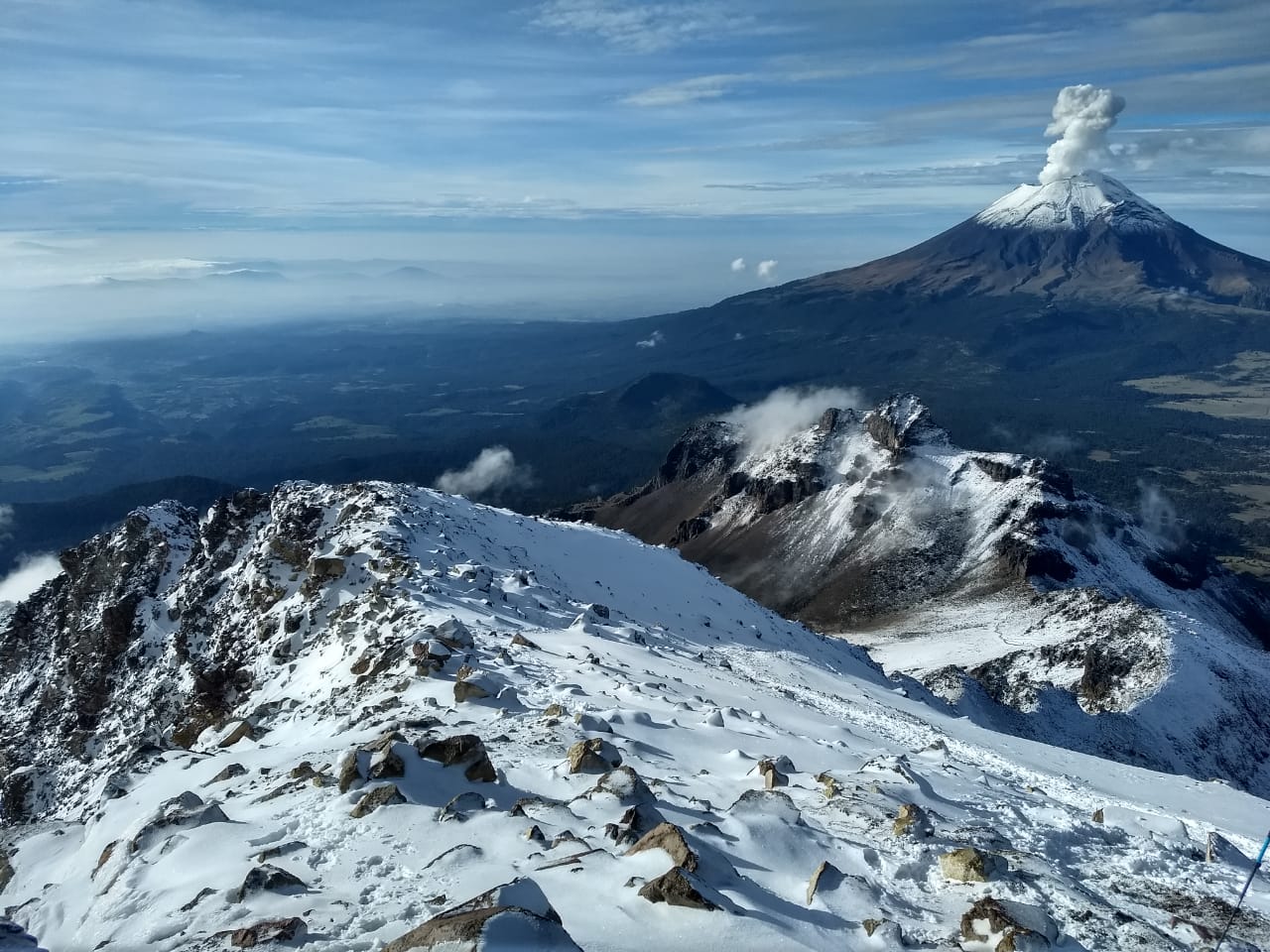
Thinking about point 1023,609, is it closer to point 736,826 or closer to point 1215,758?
point 1215,758

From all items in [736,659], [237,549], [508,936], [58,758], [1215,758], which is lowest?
[1215,758]

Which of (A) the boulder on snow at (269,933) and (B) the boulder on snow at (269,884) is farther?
(B) the boulder on snow at (269,884)

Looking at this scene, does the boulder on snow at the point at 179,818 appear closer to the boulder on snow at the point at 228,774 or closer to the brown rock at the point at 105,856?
the brown rock at the point at 105,856

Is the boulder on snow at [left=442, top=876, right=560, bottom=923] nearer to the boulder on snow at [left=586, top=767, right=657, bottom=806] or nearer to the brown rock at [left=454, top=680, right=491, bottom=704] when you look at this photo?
the boulder on snow at [left=586, top=767, right=657, bottom=806]

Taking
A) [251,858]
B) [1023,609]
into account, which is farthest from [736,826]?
[1023,609]

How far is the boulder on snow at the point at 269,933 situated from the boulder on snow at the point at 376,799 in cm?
320

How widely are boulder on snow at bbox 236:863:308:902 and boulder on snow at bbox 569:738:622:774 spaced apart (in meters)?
5.58

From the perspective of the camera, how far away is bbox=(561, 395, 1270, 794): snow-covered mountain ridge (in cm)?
5984

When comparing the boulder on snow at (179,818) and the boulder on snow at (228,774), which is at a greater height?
the boulder on snow at (179,818)

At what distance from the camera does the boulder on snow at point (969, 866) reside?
1241 centimetres

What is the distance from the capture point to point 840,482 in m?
129

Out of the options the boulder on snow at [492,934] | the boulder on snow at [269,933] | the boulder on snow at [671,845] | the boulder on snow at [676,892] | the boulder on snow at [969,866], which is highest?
the boulder on snow at [492,934]

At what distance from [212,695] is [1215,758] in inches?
2526

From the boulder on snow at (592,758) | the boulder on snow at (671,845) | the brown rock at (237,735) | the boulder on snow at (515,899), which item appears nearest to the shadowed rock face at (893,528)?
the brown rock at (237,735)
